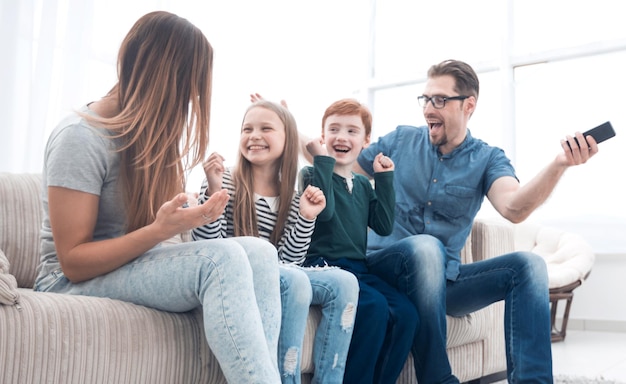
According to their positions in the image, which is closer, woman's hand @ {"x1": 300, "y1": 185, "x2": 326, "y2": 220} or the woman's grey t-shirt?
the woman's grey t-shirt

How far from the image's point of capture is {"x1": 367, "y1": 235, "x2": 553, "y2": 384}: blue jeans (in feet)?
5.40

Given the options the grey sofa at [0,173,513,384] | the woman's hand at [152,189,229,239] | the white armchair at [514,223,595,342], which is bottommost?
the white armchair at [514,223,595,342]

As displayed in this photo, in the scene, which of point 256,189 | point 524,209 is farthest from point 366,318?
point 524,209

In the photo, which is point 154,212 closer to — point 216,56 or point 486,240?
point 486,240

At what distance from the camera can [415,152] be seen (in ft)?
7.03

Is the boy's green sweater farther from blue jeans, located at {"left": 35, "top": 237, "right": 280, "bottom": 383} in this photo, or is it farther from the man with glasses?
blue jeans, located at {"left": 35, "top": 237, "right": 280, "bottom": 383}

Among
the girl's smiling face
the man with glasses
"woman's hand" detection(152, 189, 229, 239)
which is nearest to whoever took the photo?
→ "woman's hand" detection(152, 189, 229, 239)

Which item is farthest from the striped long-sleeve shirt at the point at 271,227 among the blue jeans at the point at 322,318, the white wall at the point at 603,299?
the white wall at the point at 603,299

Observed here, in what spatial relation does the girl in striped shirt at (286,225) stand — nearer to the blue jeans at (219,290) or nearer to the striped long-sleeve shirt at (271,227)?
the striped long-sleeve shirt at (271,227)

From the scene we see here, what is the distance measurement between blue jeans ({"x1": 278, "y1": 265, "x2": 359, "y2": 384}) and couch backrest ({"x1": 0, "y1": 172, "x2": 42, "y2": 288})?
2.14ft

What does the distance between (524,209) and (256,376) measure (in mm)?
1126

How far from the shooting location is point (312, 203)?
175 cm

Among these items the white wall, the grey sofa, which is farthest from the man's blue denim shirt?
the white wall

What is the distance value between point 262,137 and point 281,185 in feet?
0.51
